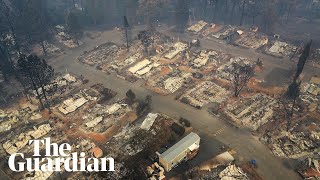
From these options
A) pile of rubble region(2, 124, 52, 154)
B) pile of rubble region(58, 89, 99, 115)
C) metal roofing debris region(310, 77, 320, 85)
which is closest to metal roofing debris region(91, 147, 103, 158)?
pile of rubble region(2, 124, 52, 154)

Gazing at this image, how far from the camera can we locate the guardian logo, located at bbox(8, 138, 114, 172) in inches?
2237

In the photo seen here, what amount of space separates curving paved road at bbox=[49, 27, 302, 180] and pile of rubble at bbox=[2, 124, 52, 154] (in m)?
19.7

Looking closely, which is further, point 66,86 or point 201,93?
point 66,86

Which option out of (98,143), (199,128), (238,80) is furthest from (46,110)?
(238,80)

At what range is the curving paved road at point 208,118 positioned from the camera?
56.2 meters

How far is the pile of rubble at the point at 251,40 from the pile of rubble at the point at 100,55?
130 ft

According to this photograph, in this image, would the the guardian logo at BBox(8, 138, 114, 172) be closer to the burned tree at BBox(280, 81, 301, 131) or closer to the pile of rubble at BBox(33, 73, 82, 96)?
the pile of rubble at BBox(33, 73, 82, 96)

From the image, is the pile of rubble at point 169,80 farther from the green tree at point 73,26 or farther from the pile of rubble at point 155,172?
the green tree at point 73,26

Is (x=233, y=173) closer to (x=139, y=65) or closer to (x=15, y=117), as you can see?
(x=139, y=65)

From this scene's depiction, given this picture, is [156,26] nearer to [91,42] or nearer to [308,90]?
[91,42]

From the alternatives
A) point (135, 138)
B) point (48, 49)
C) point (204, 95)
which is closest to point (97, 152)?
point (135, 138)

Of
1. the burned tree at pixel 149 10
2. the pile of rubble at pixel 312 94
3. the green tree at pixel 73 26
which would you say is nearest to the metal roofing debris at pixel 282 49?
the pile of rubble at pixel 312 94

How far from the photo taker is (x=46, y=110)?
7356 centimetres

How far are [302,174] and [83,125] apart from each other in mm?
44332
